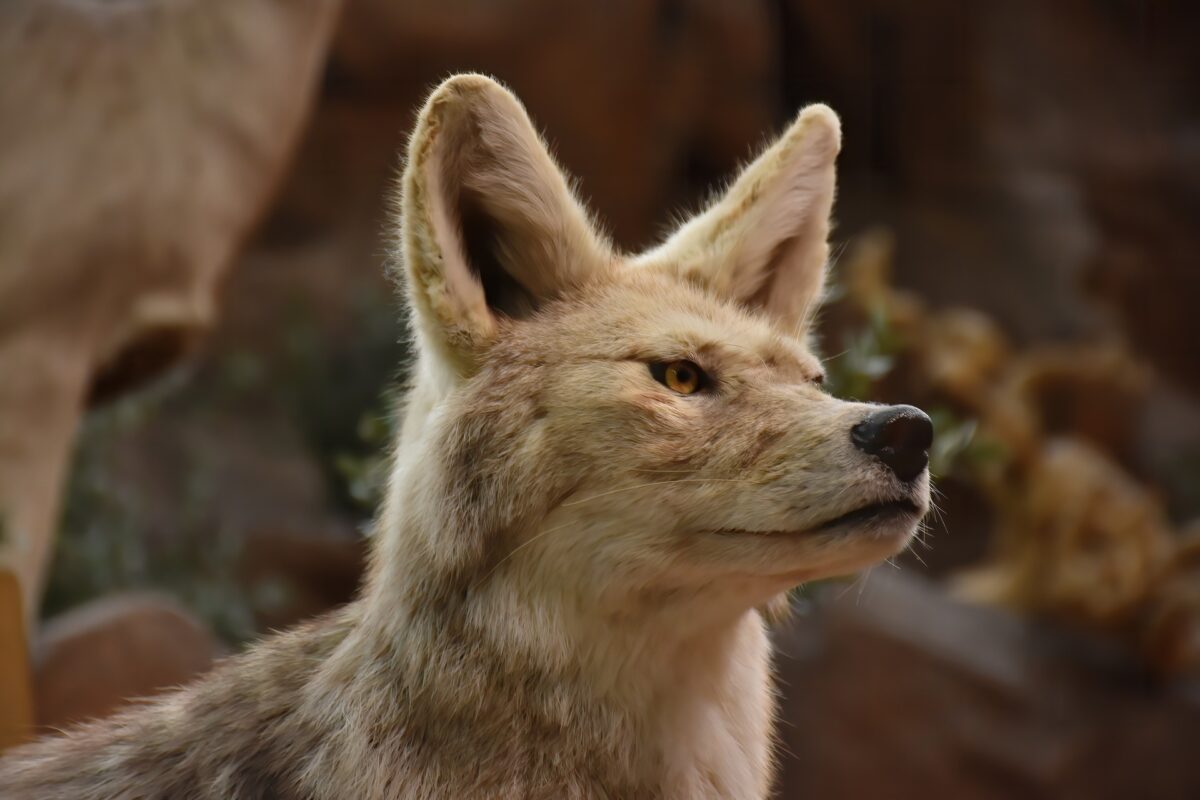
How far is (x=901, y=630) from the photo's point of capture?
675cm

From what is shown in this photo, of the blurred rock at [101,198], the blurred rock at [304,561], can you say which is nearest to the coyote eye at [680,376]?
the blurred rock at [101,198]

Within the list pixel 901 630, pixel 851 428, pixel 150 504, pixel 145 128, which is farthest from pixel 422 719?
pixel 150 504

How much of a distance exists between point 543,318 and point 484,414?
0.28m

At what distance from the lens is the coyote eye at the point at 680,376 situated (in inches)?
92.3

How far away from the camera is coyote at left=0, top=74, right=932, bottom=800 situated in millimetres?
2178

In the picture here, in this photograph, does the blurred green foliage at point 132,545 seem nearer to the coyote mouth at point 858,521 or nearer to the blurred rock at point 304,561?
the blurred rock at point 304,561

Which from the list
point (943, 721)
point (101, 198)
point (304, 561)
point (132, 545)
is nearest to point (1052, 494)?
point (943, 721)

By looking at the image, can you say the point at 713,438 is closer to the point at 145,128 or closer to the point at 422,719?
the point at 422,719

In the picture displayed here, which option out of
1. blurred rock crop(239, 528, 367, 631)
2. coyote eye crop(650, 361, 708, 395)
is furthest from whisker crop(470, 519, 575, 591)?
blurred rock crop(239, 528, 367, 631)

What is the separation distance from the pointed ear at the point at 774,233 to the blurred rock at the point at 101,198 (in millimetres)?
3054

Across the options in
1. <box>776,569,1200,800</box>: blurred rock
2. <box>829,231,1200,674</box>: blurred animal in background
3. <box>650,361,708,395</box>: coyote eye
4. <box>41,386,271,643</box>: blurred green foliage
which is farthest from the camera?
<box>41,386,271,643</box>: blurred green foliage

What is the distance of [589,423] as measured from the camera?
226 cm

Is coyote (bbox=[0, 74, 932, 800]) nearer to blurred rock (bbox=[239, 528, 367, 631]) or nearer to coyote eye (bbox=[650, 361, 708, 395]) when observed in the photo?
coyote eye (bbox=[650, 361, 708, 395])

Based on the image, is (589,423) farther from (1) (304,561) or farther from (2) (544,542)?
(1) (304,561)
